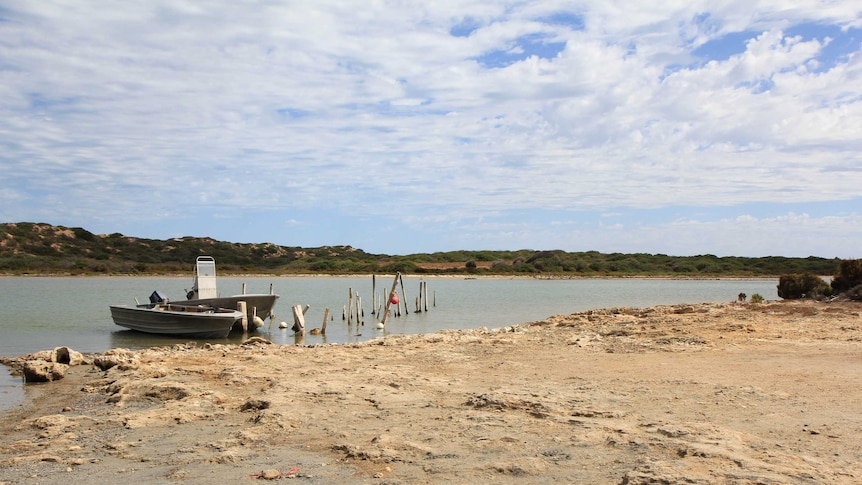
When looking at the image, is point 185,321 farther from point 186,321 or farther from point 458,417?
point 458,417

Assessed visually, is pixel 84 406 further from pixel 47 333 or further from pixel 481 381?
pixel 47 333

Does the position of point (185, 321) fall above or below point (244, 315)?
below

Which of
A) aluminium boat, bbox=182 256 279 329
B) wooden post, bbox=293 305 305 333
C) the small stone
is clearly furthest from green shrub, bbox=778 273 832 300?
the small stone

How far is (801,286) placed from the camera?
97.7ft

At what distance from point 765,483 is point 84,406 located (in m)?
8.78

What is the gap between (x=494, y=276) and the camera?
8350 centimetres

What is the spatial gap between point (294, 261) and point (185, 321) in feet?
278

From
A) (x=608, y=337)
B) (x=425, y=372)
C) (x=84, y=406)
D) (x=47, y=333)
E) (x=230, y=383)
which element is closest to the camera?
(x=84, y=406)

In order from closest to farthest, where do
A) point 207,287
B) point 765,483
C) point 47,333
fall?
point 765,483 → point 47,333 → point 207,287

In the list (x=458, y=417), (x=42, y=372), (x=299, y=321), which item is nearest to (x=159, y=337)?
(x=299, y=321)

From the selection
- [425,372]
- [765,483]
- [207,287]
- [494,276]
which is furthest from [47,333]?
[494,276]

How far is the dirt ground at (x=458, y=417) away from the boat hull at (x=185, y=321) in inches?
335

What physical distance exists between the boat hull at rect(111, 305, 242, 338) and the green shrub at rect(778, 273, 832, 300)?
74.6ft

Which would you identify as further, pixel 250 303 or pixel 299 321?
pixel 250 303
